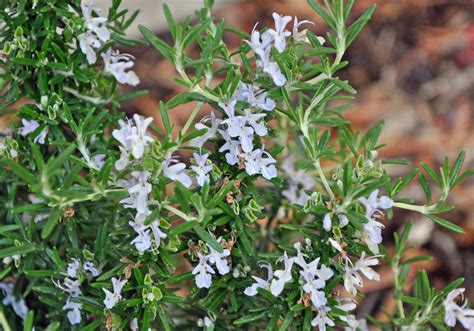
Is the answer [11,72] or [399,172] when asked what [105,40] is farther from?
[399,172]

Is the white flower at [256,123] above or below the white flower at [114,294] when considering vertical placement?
above

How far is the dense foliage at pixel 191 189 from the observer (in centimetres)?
82

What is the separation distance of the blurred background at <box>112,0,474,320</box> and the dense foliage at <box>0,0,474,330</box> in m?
0.92

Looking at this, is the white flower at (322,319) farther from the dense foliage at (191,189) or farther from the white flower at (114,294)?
the white flower at (114,294)

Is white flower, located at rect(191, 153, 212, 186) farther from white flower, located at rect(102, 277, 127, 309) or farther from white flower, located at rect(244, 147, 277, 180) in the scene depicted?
white flower, located at rect(102, 277, 127, 309)

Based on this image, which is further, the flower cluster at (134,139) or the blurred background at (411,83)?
the blurred background at (411,83)

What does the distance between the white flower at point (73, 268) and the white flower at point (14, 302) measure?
0.58 feet

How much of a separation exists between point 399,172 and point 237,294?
3.92 feet

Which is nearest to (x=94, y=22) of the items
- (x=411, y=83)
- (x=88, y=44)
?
(x=88, y=44)

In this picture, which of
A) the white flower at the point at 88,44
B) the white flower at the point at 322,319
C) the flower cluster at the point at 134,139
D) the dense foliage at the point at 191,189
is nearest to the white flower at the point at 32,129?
the dense foliage at the point at 191,189

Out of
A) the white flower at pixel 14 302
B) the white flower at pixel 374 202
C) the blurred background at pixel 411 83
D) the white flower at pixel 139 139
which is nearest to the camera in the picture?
the white flower at pixel 139 139

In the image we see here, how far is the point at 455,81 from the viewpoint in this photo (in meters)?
2.25

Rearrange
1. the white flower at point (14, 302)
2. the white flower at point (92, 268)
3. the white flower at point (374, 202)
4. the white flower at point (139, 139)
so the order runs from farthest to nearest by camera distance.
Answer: the white flower at point (14, 302)
the white flower at point (92, 268)
the white flower at point (374, 202)
the white flower at point (139, 139)

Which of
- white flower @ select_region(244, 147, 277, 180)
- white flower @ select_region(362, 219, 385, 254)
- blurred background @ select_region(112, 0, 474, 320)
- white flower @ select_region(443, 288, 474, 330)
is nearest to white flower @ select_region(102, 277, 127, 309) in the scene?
white flower @ select_region(244, 147, 277, 180)
